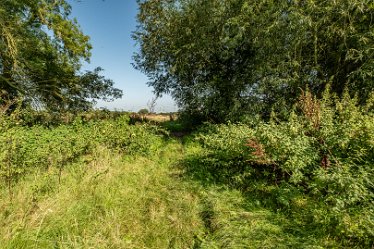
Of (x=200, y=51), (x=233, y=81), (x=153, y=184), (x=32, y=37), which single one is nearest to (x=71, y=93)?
(x=32, y=37)

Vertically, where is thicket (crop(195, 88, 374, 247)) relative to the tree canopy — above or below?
below

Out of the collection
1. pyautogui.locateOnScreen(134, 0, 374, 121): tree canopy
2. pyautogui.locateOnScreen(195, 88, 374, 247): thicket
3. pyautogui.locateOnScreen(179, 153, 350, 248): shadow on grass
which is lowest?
pyautogui.locateOnScreen(179, 153, 350, 248): shadow on grass

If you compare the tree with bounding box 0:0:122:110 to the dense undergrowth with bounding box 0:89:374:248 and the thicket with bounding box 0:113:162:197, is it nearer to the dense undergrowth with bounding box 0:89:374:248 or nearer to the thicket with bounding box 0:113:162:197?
the thicket with bounding box 0:113:162:197

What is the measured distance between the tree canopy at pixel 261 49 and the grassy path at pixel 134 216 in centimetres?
505

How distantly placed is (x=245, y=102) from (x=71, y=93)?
776 centimetres

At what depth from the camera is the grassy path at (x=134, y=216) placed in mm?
2869

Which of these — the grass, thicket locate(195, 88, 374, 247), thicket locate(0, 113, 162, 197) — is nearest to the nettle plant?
thicket locate(195, 88, 374, 247)

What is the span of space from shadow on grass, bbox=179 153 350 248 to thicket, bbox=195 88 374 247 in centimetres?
2

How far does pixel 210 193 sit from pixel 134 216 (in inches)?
53.3

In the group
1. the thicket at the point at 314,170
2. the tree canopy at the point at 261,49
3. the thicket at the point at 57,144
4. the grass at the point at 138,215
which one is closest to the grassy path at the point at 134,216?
the grass at the point at 138,215

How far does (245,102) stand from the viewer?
9.05 meters

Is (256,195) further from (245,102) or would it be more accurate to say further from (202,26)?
(202,26)

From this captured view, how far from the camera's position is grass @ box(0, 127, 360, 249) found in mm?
2873

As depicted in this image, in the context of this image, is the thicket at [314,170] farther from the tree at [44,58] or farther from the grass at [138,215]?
the tree at [44,58]
